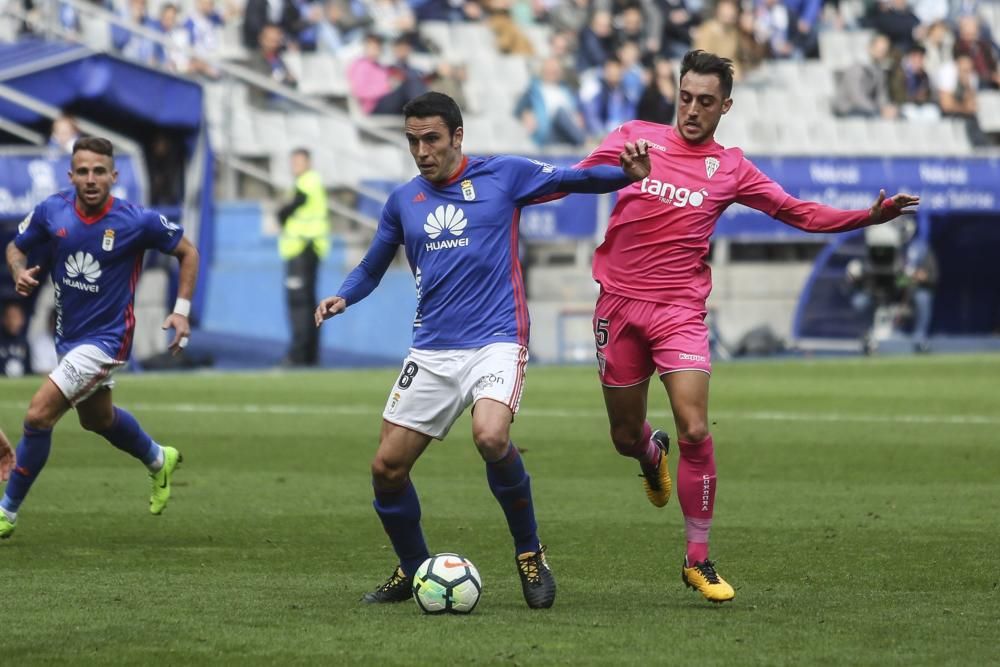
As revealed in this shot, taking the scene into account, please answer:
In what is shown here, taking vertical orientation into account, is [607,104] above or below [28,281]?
above

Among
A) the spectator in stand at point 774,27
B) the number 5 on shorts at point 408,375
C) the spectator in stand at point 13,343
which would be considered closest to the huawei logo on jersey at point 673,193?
the number 5 on shorts at point 408,375

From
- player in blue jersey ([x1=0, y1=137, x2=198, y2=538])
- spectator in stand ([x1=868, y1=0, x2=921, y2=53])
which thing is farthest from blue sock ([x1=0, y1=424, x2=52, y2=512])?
spectator in stand ([x1=868, y1=0, x2=921, y2=53])

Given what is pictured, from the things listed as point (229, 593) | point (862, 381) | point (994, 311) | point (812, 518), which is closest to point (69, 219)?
point (229, 593)

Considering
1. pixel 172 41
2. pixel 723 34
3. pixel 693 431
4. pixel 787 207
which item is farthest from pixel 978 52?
pixel 693 431

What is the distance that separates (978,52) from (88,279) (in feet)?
83.9

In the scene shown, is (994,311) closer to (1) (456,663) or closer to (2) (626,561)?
(2) (626,561)

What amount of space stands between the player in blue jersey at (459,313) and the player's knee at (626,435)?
4.78 ft

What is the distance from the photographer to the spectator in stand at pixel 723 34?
2998 cm

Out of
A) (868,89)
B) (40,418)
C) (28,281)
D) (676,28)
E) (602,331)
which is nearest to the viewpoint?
(602,331)

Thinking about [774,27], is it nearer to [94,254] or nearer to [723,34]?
[723,34]

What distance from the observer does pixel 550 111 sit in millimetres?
27562

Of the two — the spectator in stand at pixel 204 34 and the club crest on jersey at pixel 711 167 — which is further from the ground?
the spectator in stand at pixel 204 34

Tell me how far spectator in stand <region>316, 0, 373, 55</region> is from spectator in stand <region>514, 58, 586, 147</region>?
2.68 m

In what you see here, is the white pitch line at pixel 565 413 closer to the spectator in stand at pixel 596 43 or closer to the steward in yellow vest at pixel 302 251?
the steward in yellow vest at pixel 302 251
